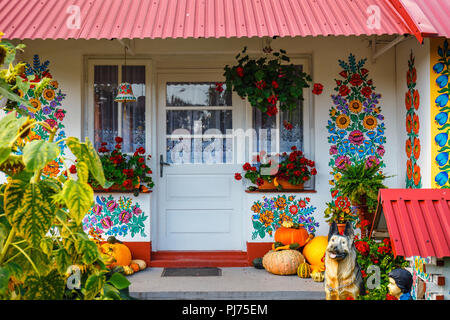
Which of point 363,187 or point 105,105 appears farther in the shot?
point 105,105

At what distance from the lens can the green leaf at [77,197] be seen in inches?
65.4

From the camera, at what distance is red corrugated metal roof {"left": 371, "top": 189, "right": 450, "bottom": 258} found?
308 cm

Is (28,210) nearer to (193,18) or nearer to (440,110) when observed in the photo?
(193,18)

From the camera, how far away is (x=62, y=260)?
187 centimetres

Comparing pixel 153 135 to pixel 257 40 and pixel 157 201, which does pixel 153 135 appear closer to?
pixel 157 201

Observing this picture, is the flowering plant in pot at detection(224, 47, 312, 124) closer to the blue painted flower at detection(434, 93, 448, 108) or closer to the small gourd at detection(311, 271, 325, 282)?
the blue painted flower at detection(434, 93, 448, 108)

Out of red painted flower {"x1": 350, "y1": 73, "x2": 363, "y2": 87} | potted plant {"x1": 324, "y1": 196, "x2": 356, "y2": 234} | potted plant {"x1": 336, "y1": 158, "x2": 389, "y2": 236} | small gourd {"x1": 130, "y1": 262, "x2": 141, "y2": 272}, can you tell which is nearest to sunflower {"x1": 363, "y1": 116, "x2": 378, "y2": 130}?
red painted flower {"x1": 350, "y1": 73, "x2": 363, "y2": 87}

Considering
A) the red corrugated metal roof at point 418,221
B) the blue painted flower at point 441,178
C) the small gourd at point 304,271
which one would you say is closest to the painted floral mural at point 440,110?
the blue painted flower at point 441,178

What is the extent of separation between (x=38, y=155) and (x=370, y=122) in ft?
17.3

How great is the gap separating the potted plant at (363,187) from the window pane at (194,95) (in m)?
2.00

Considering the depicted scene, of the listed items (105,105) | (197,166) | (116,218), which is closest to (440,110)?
(197,166)

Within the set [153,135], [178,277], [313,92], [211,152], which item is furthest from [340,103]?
[178,277]

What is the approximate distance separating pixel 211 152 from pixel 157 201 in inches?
38.5

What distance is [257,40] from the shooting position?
6324 mm
